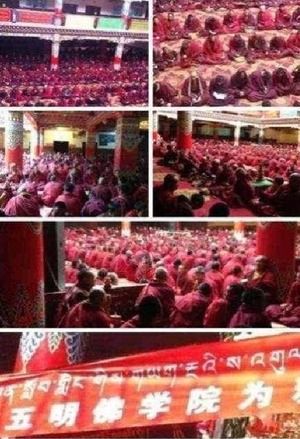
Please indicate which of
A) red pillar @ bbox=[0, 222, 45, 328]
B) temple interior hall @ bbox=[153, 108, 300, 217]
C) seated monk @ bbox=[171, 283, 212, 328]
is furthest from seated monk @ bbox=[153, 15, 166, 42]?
seated monk @ bbox=[171, 283, 212, 328]

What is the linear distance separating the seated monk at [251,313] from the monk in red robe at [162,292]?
210 mm

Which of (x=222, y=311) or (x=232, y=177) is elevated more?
(x=232, y=177)

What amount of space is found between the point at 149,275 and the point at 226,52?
777mm

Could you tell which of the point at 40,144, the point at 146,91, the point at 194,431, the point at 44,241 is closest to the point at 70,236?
the point at 44,241

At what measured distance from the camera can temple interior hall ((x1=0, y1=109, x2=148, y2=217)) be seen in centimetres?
357

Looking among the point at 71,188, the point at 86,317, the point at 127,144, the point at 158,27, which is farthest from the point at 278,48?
the point at 86,317

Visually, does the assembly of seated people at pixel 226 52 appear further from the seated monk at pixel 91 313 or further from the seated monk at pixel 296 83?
the seated monk at pixel 91 313

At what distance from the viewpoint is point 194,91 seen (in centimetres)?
358

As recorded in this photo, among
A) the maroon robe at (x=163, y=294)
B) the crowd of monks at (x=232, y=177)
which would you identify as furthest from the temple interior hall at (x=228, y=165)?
the maroon robe at (x=163, y=294)

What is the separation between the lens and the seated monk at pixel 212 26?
142 inches

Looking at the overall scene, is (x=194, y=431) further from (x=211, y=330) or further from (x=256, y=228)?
(x=256, y=228)

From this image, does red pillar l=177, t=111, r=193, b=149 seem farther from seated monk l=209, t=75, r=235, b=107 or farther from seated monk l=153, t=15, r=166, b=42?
seated monk l=153, t=15, r=166, b=42

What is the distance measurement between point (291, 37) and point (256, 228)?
0.63 m

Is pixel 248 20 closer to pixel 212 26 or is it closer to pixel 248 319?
pixel 212 26
